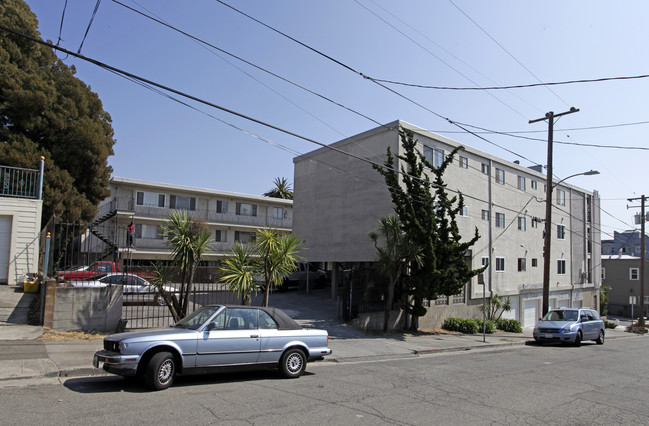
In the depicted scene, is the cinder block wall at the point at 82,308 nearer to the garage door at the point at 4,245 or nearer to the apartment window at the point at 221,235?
the garage door at the point at 4,245

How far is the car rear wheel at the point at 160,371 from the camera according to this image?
7.63 metres

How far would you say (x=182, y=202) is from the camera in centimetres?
3984

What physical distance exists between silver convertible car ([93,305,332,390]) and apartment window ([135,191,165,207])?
102 feet

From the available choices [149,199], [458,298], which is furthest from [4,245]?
[149,199]

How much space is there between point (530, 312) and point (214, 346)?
3103 centimetres

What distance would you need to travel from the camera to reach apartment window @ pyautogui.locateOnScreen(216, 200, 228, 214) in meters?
41.8

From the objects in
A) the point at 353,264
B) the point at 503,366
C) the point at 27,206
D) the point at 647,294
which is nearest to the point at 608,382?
the point at 503,366

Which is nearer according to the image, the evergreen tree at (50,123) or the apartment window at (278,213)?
the evergreen tree at (50,123)

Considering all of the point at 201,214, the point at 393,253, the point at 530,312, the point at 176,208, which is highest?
the point at 176,208

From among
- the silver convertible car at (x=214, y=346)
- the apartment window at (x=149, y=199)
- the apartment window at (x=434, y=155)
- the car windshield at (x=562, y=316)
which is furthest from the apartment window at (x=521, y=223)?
the apartment window at (x=149, y=199)

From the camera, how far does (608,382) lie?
10695mm

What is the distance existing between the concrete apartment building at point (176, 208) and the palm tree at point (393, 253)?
60.4ft

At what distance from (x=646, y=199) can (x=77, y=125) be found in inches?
1610

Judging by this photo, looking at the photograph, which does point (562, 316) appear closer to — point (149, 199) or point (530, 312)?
point (530, 312)
